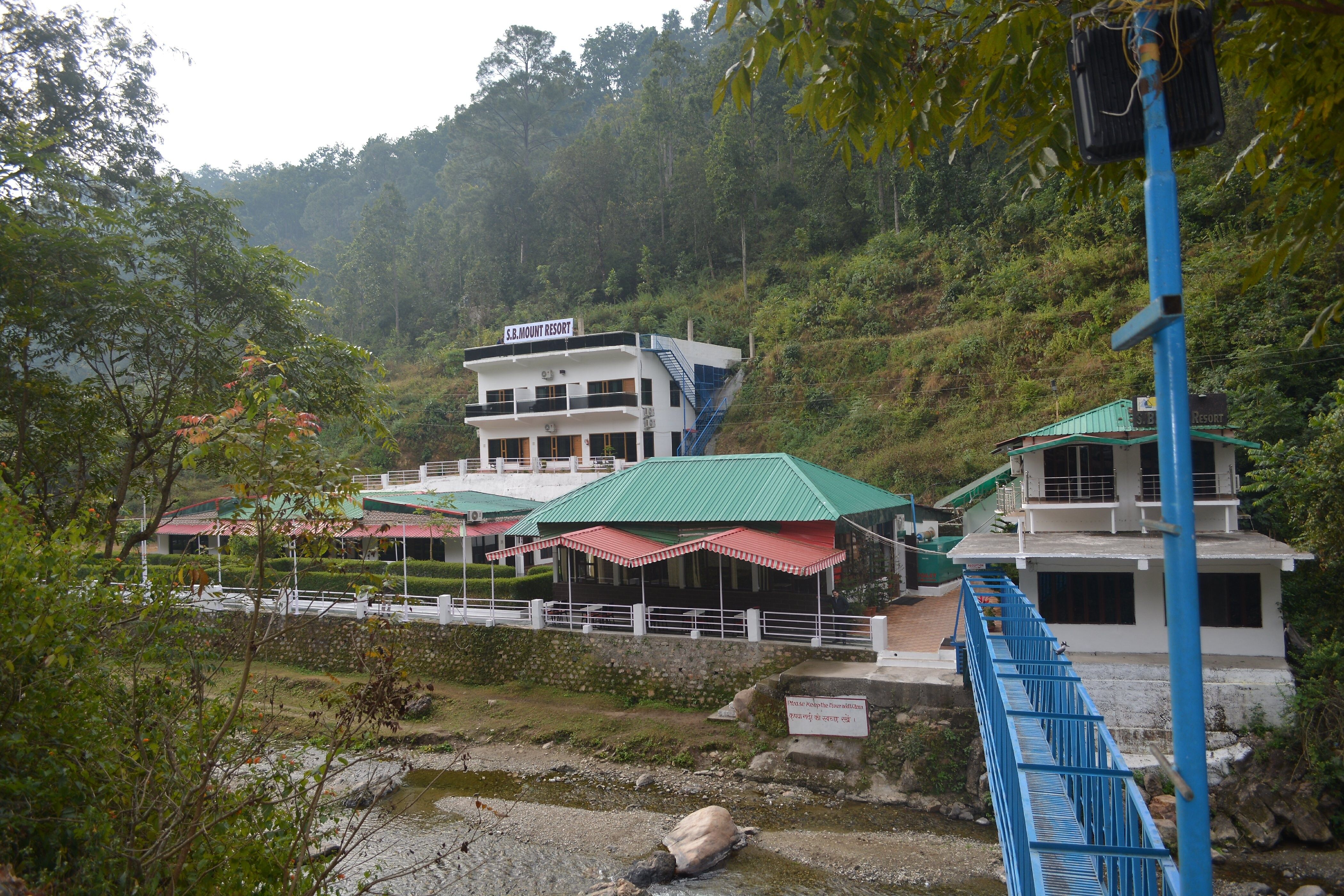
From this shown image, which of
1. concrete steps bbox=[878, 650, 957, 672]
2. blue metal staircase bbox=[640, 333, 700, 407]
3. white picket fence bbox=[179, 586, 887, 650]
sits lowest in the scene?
concrete steps bbox=[878, 650, 957, 672]

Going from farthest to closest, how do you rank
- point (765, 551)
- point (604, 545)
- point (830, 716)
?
point (604, 545)
point (765, 551)
point (830, 716)

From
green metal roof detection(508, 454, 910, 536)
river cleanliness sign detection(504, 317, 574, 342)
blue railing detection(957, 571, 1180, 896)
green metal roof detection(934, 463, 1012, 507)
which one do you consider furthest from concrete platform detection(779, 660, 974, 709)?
river cleanliness sign detection(504, 317, 574, 342)

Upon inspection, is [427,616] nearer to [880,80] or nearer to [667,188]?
[880,80]

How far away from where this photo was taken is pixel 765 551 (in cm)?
1494

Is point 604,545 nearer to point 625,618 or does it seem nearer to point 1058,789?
point 625,618

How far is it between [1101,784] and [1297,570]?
44.8 ft

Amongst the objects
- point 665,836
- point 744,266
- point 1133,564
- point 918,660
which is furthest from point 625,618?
point 744,266

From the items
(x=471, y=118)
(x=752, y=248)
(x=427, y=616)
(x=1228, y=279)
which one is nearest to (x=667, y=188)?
(x=752, y=248)

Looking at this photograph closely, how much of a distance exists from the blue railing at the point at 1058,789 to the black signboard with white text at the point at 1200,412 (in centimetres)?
973

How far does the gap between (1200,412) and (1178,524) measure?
1510cm

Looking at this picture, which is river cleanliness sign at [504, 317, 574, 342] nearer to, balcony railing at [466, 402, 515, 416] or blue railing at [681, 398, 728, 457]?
balcony railing at [466, 402, 515, 416]

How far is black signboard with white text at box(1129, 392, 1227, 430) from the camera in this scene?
14.0m

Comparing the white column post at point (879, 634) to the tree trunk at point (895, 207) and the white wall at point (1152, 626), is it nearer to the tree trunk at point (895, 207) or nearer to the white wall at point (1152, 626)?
the white wall at point (1152, 626)

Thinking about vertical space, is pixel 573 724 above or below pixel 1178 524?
below
